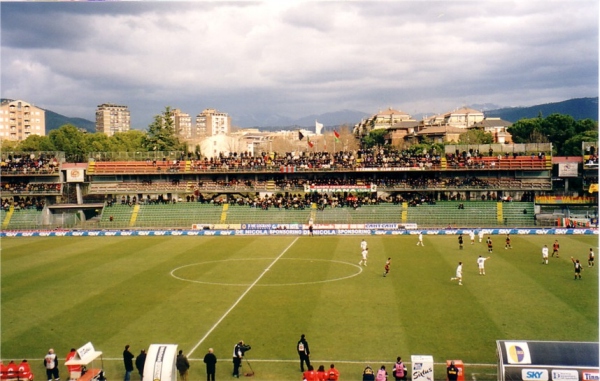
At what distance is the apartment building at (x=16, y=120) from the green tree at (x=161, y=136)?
90.0 m

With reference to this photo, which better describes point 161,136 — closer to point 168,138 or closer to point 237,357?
point 168,138

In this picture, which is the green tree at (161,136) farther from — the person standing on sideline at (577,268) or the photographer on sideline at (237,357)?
the photographer on sideline at (237,357)

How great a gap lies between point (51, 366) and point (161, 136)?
101981 mm

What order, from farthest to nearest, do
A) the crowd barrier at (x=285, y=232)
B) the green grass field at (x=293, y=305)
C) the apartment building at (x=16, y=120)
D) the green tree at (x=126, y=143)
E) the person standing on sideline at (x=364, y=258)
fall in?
the apartment building at (x=16, y=120), the green tree at (x=126, y=143), the crowd barrier at (x=285, y=232), the person standing on sideline at (x=364, y=258), the green grass field at (x=293, y=305)

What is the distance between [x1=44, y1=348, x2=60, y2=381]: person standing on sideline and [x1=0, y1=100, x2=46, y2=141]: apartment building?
7442 inches

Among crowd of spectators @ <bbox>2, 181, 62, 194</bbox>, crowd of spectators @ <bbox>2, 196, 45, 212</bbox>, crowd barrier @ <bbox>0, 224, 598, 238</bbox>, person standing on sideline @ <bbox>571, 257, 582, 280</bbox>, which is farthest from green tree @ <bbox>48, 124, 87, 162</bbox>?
person standing on sideline @ <bbox>571, 257, 582, 280</bbox>

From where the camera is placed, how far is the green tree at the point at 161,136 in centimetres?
11912

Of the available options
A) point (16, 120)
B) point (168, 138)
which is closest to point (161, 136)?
point (168, 138)

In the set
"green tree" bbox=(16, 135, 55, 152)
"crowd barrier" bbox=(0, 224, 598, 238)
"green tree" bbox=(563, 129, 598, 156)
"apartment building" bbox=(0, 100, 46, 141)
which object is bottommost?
"crowd barrier" bbox=(0, 224, 598, 238)

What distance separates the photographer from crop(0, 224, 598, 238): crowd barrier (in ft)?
200

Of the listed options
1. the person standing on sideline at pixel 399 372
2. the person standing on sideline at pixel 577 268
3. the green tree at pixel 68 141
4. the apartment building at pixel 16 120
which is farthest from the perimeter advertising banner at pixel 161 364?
the apartment building at pixel 16 120

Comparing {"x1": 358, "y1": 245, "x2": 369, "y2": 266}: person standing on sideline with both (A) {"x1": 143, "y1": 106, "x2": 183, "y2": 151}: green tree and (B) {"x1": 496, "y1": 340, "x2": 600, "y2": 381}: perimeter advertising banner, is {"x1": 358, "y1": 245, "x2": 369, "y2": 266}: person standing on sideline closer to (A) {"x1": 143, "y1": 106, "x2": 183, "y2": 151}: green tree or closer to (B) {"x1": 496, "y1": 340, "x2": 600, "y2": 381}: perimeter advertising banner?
(B) {"x1": 496, "y1": 340, "x2": 600, "y2": 381}: perimeter advertising banner

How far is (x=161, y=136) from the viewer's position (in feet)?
393

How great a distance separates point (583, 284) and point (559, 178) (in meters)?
45.5
